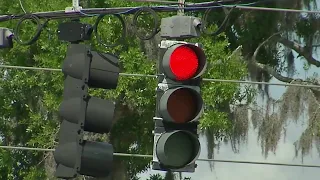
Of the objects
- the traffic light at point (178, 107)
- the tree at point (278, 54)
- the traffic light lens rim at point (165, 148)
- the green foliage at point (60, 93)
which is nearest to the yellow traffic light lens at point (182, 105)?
the traffic light at point (178, 107)

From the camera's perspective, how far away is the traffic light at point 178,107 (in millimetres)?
6480

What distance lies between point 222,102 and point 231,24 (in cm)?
246

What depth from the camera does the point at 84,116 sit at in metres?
6.51

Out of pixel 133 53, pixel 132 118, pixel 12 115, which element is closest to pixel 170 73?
pixel 133 53

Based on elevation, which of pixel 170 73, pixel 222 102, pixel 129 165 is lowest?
pixel 129 165

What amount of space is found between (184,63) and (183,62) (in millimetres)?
11

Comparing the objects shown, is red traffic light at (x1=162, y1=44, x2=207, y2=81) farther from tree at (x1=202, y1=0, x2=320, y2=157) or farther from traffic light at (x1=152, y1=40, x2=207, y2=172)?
tree at (x1=202, y1=0, x2=320, y2=157)

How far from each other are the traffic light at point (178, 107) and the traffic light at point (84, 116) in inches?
15.0

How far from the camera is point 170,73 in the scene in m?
6.52

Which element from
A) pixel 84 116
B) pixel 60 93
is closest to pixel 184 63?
pixel 84 116

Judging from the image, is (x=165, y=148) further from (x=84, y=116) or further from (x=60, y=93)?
(x=60, y=93)

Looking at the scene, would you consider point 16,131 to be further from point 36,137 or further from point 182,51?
point 182,51

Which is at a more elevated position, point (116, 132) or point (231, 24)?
point (231, 24)

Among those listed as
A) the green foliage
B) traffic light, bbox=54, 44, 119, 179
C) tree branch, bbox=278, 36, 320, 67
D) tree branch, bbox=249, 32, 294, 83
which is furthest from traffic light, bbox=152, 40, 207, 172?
tree branch, bbox=278, 36, 320, 67
